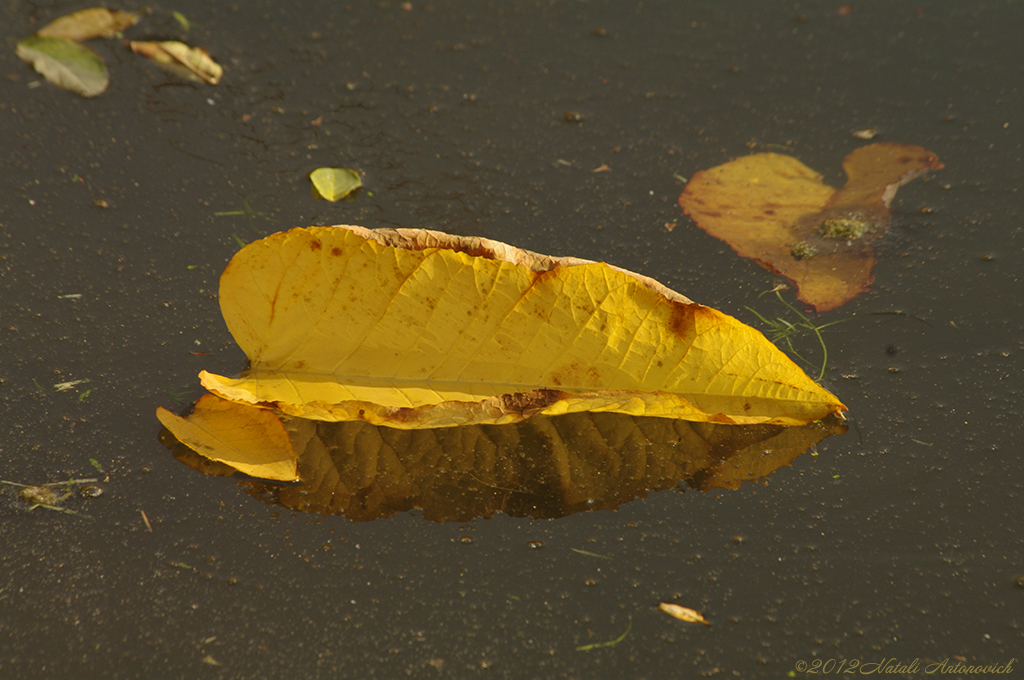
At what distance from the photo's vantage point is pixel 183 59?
213cm

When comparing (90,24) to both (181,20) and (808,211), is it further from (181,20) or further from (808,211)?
(808,211)

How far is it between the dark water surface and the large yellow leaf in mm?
172

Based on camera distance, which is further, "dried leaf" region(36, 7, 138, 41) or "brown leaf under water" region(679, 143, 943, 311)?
"dried leaf" region(36, 7, 138, 41)

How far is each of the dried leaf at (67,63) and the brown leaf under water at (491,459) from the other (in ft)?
4.00

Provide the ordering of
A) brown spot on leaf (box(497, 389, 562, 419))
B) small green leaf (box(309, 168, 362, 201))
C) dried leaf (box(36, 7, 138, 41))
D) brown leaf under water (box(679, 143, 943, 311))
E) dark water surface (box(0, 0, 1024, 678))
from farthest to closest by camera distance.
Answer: dried leaf (box(36, 7, 138, 41)) < small green leaf (box(309, 168, 362, 201)) < brown leaf under water (box(679, 143, 943, 311)) < brown spot on leaf (box(497, 389, 562, 419)) < dark water surface (box(0, 0, 1024, 678))

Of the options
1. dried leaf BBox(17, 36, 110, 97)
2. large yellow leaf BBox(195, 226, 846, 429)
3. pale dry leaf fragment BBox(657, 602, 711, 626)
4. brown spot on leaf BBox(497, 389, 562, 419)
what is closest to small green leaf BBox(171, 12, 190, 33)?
dried leaf BBox(17, 36, 110, 97)

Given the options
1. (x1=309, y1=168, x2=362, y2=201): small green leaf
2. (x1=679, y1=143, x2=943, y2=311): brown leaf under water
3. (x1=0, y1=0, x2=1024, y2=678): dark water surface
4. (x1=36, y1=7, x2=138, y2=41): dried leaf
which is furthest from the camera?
(x1=36, y1=7, x2=138, y2=41): dried leaf

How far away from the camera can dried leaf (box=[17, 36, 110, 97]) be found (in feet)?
6.70

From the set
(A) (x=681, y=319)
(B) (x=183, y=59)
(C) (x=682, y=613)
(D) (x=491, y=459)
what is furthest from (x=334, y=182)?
(C) (x=682, y=613)

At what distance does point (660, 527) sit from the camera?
123 cm

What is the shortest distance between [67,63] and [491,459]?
1714mm

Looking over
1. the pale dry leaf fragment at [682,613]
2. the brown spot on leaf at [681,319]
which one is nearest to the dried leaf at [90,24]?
the brown spot on leaf at [681,319]

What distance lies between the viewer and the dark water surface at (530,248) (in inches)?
43.7

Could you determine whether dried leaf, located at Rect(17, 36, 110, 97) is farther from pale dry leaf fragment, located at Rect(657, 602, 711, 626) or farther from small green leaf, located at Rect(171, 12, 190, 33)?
pale dry leaf fragment, located at Rect(657, 602, 711, 626)
